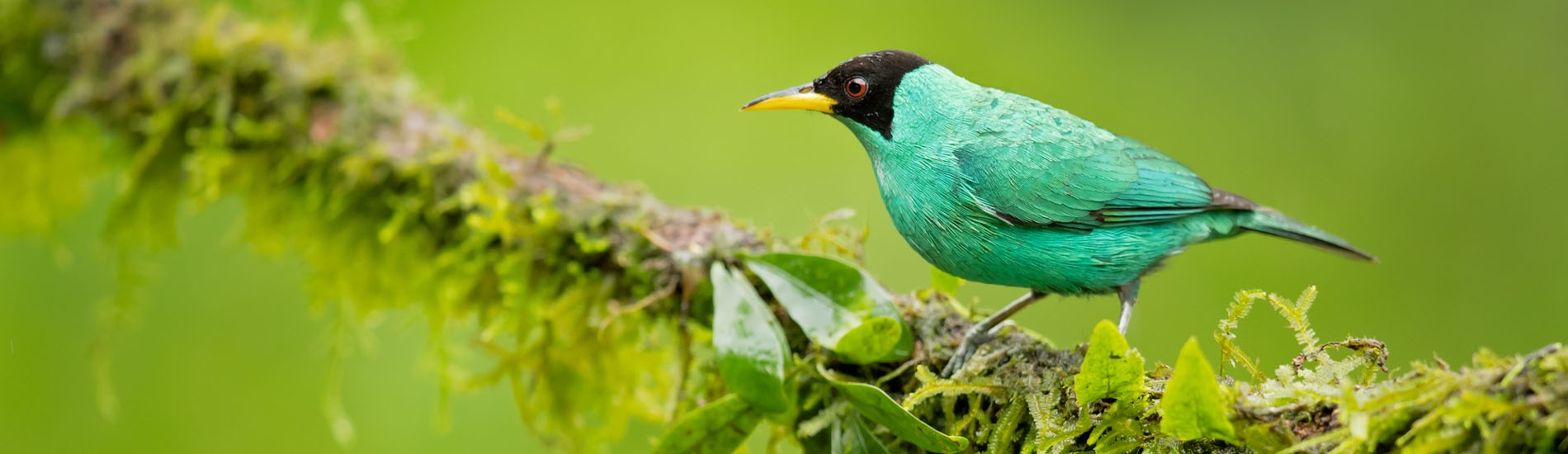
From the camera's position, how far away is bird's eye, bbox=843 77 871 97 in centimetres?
298

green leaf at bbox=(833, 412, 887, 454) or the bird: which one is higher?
the bird

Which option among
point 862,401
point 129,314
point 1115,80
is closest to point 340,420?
point 129,314

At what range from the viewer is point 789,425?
285 cm

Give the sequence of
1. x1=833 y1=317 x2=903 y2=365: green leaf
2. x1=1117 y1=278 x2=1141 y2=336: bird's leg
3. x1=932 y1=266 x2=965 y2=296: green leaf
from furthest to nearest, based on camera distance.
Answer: x1=932 y1=266 x2=965 y2=296: green leaf → x1=1117 y1=278 x2=1141 y2=336: bird's leg → x1=833 y1=317 x2=903 y2=365: green leaf

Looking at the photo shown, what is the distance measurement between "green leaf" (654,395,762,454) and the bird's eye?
39.0 inches

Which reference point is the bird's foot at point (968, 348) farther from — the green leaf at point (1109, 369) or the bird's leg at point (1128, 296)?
the green leaf at point (1109, 369)

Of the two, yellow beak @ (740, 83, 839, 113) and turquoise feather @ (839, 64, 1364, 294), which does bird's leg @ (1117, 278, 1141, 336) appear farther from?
yellow beak @ (740, 83, 839, 113)

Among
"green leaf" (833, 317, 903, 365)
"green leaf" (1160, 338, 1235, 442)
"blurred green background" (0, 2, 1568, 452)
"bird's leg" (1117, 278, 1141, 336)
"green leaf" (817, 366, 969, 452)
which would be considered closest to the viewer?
"green leaf" (1160, 338, 1235, 442)

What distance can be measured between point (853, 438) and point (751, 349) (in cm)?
35

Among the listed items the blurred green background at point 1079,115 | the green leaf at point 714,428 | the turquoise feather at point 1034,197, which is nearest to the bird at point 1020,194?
the turquoise feather at point 1034,197

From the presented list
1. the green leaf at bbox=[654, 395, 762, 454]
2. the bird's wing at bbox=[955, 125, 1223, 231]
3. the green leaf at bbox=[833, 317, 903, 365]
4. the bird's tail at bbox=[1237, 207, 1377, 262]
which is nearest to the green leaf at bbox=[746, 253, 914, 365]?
the green leaf at bbox=[833, 317, 903, 365]

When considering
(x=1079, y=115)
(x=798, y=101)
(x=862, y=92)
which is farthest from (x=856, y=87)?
(x=1079, y=115)

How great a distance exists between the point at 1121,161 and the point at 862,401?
105cm

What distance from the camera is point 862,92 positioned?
9.80 feet
